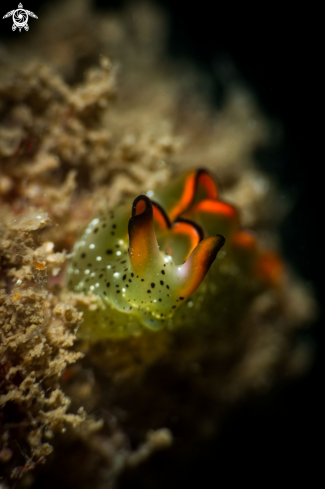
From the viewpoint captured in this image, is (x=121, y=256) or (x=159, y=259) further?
(x=121, y=256)

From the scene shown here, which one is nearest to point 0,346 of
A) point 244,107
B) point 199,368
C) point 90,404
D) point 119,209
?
point 90,404

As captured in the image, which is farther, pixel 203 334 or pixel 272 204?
pixel 272 204

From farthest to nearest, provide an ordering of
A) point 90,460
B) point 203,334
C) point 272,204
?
point 272,204, point 203,334, point 90,460

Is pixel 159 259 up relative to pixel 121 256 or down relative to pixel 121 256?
down

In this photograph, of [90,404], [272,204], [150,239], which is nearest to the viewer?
[150,239]

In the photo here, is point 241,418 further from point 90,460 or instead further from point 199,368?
point 90,460

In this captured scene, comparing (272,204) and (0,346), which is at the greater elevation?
(272,204)

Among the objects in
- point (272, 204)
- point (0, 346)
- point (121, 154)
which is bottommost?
point (0, 346)
